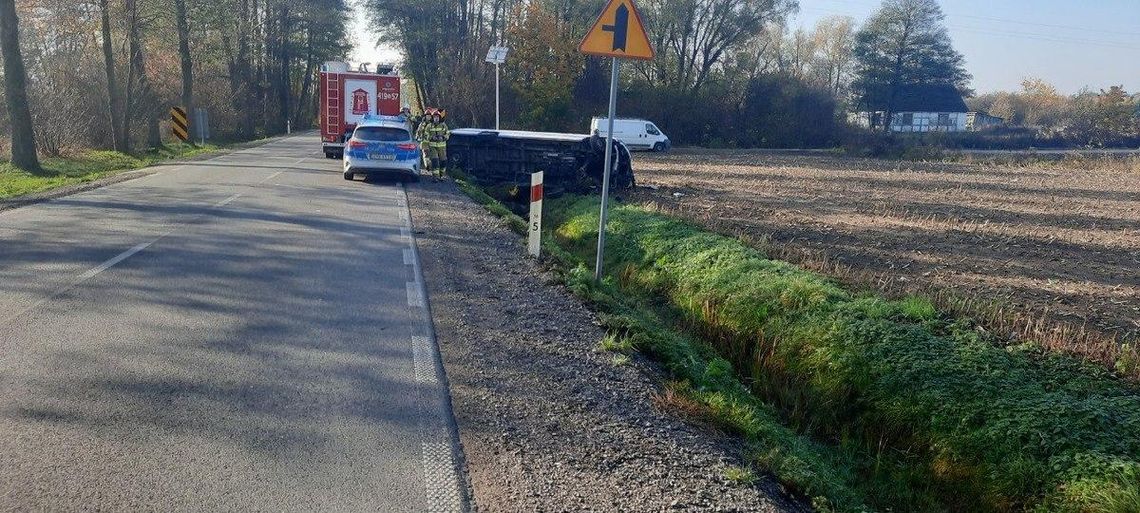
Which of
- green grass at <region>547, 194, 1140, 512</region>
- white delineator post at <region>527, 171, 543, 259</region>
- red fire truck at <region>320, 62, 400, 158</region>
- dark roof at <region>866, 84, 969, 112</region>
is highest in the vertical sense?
dark roof at <region>866, 84, 969, 112</region>

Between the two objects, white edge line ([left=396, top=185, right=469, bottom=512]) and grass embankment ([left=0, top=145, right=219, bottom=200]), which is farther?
grass embankment ([left=0, top=145, right=219, bottom=200])

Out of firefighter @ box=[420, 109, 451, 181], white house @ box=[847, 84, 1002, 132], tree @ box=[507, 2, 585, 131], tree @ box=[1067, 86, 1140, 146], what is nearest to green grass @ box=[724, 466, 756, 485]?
firefighter @ box=[420, 109, 451, 181]

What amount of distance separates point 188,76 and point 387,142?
21.2m

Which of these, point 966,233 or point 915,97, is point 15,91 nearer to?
point 966,233

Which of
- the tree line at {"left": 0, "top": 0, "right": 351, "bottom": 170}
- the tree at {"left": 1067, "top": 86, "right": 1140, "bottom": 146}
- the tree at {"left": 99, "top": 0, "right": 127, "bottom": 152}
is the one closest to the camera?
the tree line at {"left": 0, "top": 0, "right": 351, "bottom": 170}

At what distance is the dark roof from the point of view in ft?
197

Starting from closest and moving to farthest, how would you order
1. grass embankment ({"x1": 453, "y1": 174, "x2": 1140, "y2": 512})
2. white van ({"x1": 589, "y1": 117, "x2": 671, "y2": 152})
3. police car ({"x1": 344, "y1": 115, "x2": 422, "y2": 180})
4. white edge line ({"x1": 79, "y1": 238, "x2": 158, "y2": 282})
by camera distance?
grass embankment ({"x1": 453, "y1": 174, "x2": 1140, "y2": 512}) < white edge line ({"x1": 79, "y1": 238, "x2": 158, "y2": 282}) < police car ({"x1": 344, "y1": 115, "x2": 422, "y2": 180}) < white van ({"x1": 589, "y1": 117, "x2": 671, "y2": 152})

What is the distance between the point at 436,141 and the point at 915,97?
47000 mm

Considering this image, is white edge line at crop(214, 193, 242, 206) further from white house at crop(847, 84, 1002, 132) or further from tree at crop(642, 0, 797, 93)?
white house at crop(847, 84, 1002, 132)

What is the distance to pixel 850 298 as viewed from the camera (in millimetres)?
8820

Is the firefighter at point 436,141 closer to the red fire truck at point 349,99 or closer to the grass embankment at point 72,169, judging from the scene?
the red fire truck at point 349,99

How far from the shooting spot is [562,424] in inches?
210

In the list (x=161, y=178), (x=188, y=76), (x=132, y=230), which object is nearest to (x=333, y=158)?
(x=161, y=178)

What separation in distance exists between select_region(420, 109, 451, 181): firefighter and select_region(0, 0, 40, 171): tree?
31.9 feet
